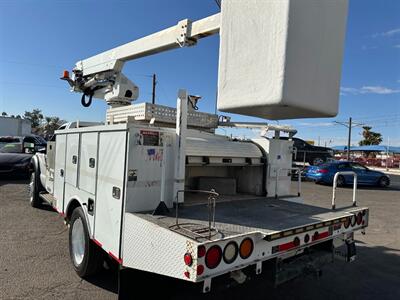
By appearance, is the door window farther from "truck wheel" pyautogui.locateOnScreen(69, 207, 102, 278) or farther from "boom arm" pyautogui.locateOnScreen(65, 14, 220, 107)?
"truck wheel" pyautogui.locateOnScreen(69, 207, 102, 278)

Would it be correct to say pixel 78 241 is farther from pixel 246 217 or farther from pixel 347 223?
pixel 347 223

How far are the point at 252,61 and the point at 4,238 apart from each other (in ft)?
17.3

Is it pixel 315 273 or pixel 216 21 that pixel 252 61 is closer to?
pixel 216 21

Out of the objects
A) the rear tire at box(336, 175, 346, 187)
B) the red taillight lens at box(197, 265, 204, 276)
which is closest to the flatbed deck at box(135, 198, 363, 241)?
the red taillight lens at box(197, 265, 204, 276)

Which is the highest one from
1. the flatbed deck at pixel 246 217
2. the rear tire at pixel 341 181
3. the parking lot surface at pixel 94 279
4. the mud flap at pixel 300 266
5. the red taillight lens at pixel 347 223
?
the flatbed deck at pixel 246 217

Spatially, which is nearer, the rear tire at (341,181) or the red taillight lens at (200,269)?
the red taillight lens at (200,269)

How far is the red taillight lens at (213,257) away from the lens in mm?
2529

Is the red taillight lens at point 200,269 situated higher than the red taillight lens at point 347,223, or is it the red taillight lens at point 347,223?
the red taillight lens at point 347,223

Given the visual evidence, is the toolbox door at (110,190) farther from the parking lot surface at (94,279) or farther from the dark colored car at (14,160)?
the dark colored car at (14,160)

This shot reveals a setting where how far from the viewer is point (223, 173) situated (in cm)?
536

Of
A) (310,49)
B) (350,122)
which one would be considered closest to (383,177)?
(310,49)

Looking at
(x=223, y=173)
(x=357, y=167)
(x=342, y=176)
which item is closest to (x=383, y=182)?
(x=357, y=167)

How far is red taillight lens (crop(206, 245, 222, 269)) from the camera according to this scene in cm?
253

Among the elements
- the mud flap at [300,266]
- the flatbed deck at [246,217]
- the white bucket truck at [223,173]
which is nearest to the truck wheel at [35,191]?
the white bucket truck at [223,173]
